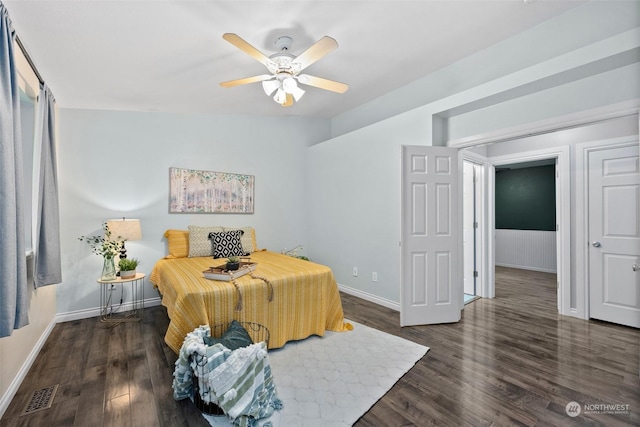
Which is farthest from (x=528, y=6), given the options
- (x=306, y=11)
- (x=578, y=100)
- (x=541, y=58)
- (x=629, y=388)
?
(x=629, y=388)

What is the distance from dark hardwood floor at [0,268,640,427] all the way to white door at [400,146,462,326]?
23 cm

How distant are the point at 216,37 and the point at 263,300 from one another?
7.48 feet

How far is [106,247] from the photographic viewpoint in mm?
3422

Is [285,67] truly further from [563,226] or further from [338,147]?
[563,226]

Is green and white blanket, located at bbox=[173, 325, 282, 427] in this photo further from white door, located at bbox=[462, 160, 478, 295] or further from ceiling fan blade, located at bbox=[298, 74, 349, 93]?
white door, located at bbox=[462, 160, 478, 295]

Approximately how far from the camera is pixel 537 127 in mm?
2797

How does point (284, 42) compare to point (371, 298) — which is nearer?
point (284, 42)

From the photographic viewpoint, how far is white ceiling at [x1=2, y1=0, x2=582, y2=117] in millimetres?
2115

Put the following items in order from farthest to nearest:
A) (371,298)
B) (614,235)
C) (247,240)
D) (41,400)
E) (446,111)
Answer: (247,240)
(371,298)
(614,235)
(446,111)
(41,400)

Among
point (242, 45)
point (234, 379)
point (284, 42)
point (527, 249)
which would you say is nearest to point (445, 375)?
point (234, 379)

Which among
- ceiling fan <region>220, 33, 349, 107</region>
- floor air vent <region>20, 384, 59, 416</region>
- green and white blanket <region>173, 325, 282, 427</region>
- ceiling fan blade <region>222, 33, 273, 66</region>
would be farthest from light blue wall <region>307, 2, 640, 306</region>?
floor air vent <region>20, 384, 59, 416</region>

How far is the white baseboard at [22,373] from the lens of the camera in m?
1.90

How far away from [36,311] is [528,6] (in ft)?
16.4

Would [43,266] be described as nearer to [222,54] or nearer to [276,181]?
[222,54]
